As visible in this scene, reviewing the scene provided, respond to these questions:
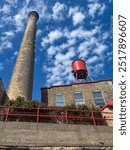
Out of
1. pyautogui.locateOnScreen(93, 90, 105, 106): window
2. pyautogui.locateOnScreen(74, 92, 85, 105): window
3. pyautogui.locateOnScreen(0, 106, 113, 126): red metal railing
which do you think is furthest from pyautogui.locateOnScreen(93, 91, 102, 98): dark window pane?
pyautogui.locateOnScreen(0, 106, 113, 126): red metal railing

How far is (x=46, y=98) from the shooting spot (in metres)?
20.8

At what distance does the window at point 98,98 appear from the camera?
2020 centimetres

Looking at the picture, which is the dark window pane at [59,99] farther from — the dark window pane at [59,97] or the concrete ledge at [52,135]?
the concrete ledge at [52,135]

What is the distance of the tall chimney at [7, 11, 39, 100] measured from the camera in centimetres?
2050


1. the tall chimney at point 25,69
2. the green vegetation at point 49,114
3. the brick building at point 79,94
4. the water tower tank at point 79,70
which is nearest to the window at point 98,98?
the brick building at point 79,94

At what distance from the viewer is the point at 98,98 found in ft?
67.6

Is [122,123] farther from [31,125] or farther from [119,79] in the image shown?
[31,125]

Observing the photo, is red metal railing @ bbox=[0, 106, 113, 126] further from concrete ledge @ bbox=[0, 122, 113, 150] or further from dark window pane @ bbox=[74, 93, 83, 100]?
dark window pane @ bbox=[74, 93, 83, 100]

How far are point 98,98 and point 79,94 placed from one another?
1.69 m

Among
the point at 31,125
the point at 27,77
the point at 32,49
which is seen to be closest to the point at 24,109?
the point at 31,125

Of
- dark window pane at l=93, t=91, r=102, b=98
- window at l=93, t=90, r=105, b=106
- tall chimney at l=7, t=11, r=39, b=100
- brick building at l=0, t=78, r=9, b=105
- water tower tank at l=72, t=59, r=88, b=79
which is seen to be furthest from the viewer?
water tower tank at l=72, t=59, r=88, b=79

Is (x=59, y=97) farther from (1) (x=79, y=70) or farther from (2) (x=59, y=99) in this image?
(1) (x=79, y=70)

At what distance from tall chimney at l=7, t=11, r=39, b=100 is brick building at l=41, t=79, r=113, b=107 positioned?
1.61 metres

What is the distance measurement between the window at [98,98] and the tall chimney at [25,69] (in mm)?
5676
